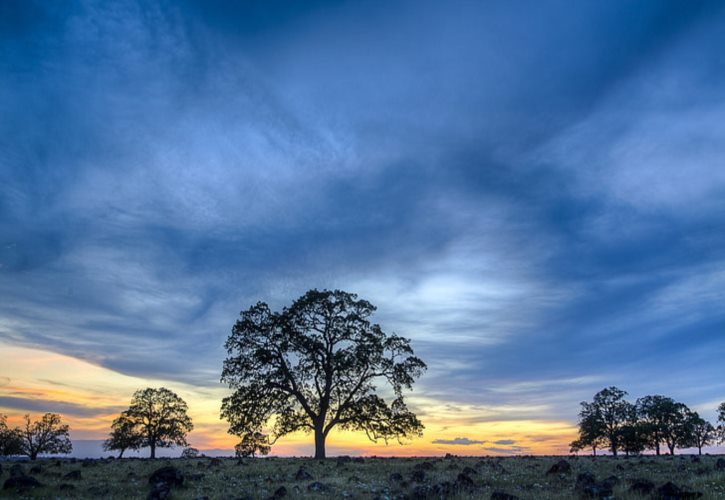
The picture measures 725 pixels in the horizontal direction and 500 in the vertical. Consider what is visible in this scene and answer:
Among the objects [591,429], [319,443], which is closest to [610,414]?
[591,429]

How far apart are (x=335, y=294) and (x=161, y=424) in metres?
43.8


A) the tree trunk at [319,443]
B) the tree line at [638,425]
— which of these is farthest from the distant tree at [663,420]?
the tree trunk at [319,443]

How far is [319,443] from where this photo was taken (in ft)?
143

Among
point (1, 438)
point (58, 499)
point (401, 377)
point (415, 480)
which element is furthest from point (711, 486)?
point (1, 438)

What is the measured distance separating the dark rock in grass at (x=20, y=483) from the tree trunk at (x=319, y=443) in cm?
2731

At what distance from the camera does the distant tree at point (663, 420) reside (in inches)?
3349

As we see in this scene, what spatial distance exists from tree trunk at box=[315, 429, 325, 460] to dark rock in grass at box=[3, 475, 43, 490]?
89.6ft

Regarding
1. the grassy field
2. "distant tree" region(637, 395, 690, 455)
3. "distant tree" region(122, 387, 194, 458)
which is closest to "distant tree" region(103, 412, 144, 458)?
"distant tree" region(122, 387, 194, 458)

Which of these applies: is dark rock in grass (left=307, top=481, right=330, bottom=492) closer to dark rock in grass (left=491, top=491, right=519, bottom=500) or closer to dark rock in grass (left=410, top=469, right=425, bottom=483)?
dark rock in grass (left=410, top=469, right=425, bottom=483)

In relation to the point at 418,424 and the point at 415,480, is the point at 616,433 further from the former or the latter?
the point at 415,480

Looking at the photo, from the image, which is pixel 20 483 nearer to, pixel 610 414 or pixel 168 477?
pixel 168 477

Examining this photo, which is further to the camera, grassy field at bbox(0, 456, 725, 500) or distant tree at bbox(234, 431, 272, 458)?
distant tree at bbox(234, 431, 272, 458)

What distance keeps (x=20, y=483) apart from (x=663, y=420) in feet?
326

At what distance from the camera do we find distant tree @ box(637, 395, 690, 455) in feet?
279
